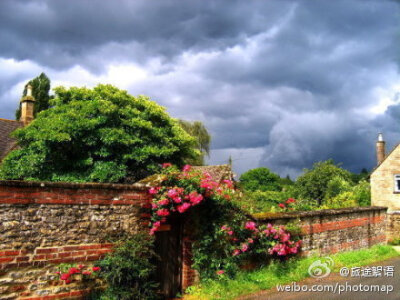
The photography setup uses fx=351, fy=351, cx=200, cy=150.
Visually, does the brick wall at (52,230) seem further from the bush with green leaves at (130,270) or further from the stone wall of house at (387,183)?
the stone wall of house at (387,183)

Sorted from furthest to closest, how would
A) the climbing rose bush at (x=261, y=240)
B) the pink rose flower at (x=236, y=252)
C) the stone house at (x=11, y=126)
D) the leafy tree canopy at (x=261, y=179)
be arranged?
the leafy tree canopy at (x=261, y=179) < the stone house at (x=11, y=126) < the climbing rose bush at (x=261, y=240) < the pink rose flower at (x=236, y=252)

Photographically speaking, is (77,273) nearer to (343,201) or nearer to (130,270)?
(130,270)

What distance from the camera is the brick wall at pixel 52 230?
18.4ft

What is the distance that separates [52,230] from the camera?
608cm

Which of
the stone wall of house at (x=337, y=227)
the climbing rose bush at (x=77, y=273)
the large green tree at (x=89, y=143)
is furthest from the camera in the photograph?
the large green tree at (x=89, y=143)

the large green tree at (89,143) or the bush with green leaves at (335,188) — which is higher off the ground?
the large green tree at (89,143)

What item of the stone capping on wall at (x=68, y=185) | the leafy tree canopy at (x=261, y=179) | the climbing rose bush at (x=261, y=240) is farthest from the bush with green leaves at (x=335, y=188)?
the leafy tree canopy at (x=261, y=179)

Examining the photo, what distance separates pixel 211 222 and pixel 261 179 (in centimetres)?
6495

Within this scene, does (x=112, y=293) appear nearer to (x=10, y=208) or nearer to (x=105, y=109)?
(x=10, y=208)

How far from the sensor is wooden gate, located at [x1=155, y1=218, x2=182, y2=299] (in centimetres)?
775

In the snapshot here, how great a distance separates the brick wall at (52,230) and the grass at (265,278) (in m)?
2.45

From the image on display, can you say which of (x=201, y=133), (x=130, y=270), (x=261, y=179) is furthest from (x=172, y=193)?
(x=261, y=179)

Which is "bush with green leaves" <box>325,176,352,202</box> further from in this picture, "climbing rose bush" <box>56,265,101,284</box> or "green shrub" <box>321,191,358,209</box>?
"climbing rose bush" <box>56,265,101,284</box>

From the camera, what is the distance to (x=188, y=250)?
8.17m
